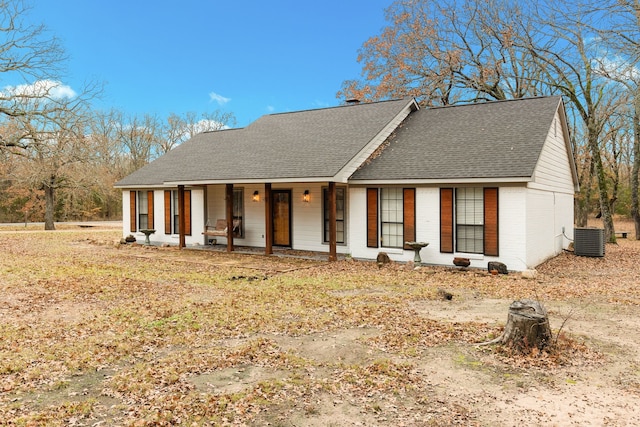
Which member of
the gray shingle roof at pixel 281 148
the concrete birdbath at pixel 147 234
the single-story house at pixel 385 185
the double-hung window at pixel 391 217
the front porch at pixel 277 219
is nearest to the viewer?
the single-story house at pixel 385 185

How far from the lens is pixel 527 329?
5.14 meters

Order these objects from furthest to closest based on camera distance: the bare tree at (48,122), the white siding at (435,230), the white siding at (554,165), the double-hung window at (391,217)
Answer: the bare tree at (48,122) → the double-hung window at (391,217) → the white siding at (554,165) → the white siding at (435,230)

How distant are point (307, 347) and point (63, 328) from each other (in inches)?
149

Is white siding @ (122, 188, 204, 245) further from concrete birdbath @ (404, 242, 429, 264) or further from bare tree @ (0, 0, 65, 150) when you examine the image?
concrete birdbath @ (404, 242, 429, 264)

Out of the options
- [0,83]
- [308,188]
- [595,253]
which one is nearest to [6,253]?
[0,83]

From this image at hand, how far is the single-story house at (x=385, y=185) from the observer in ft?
36.4

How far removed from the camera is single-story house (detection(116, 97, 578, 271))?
11.1 m

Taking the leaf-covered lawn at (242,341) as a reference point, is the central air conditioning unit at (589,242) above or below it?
above

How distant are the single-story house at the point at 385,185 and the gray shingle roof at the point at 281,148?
0.07m

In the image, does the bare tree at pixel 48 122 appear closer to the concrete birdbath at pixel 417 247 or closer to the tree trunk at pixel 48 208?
the tree trunk at pixel 48 208

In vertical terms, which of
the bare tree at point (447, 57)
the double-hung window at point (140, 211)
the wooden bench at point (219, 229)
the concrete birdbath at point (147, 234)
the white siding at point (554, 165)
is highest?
the bare tree at point (447, 57)

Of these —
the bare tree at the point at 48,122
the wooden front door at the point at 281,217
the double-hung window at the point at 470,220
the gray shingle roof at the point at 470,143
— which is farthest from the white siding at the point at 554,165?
the bare tree at the point at 48,122

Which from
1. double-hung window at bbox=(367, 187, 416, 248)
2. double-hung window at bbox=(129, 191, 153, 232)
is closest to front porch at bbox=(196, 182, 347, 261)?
double-hung window at bbox=(367, 187, 416, 248)

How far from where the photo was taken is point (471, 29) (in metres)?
23.7
